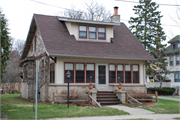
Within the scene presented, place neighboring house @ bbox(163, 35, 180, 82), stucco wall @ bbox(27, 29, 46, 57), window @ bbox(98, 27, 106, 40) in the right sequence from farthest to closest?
neighboring house @ bbox(163, 35, 180, 82) → window @ bbox(98, 27, 106, 40) → stucco wall @ bbox(27, 29, 46, 57)

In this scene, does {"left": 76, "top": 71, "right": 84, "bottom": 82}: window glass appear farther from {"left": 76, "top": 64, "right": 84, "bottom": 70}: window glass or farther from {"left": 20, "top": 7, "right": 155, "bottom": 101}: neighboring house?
{"left": 76, "top": 64, "right": 84, "bottom": 70}: window glass

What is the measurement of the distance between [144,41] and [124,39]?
432 inches

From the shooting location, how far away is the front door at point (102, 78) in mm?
17945

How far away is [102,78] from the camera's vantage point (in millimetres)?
18094

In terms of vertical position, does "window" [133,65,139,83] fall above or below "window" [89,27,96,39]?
below

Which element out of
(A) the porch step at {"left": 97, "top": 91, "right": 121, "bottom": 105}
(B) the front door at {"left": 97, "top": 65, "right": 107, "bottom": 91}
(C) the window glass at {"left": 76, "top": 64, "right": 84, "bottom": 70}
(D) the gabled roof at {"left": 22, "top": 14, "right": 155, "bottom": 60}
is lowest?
(A) the porch step at {"left": 97, "top": 91, "right": 121, "bottom": 105}

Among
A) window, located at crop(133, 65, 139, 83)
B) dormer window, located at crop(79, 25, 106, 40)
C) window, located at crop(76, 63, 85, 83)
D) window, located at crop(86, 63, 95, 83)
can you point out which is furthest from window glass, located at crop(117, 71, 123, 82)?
dormer window, located at crop(79, 25, 106, 40)

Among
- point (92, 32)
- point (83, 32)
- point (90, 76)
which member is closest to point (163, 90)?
point (92, 32)

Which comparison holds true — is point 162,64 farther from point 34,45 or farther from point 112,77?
point 34,45

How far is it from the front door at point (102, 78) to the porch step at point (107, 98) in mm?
454

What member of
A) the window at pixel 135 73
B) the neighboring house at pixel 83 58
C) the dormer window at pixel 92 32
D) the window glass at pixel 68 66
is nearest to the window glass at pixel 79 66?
the neighboring house at pixel 83 58

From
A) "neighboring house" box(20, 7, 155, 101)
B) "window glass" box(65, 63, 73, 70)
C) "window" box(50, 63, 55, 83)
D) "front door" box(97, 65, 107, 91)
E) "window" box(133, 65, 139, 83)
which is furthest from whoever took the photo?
"window" box(133, 65, 139, 83)

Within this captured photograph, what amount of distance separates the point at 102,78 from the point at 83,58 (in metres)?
2.29

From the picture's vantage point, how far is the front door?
1795cm
